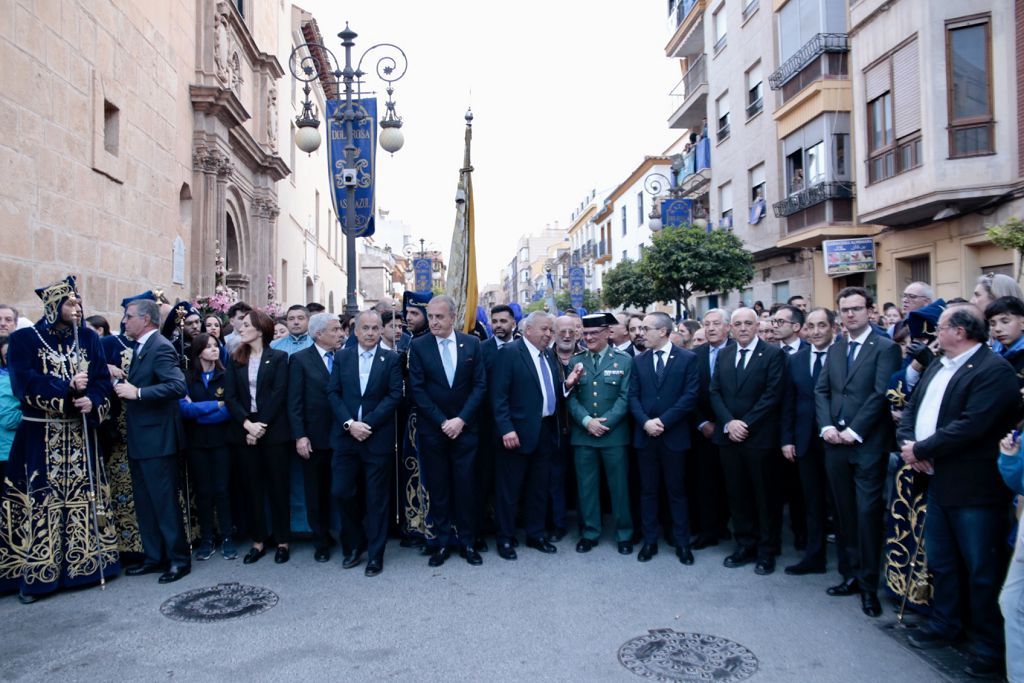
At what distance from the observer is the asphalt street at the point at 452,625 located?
159 inches

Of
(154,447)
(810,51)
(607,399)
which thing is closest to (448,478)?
(607,399)

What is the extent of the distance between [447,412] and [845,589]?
328 centimetres

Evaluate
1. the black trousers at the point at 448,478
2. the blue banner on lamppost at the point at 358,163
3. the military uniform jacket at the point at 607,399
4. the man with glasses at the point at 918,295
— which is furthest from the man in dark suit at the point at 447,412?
the blue banner on lamppost at the point at 358,163

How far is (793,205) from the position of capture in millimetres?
19859

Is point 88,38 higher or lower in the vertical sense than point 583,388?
higher

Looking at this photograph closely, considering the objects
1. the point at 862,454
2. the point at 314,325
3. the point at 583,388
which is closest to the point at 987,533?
the point at 862,454

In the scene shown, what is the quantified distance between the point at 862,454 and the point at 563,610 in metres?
2.31

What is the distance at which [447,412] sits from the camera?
20.0 ft

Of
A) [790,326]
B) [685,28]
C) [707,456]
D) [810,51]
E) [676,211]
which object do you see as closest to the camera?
[707,456]

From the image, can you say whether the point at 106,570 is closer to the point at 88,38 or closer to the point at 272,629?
the point at 272,629

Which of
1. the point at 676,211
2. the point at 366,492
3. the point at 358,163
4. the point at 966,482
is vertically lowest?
the point at 366,492

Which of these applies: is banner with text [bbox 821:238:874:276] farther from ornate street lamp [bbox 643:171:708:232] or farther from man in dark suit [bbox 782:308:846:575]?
man in dark suit [bbox 782:308:846:575]

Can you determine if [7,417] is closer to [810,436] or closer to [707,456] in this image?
[707,456]

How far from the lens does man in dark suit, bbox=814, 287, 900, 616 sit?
4.94m
